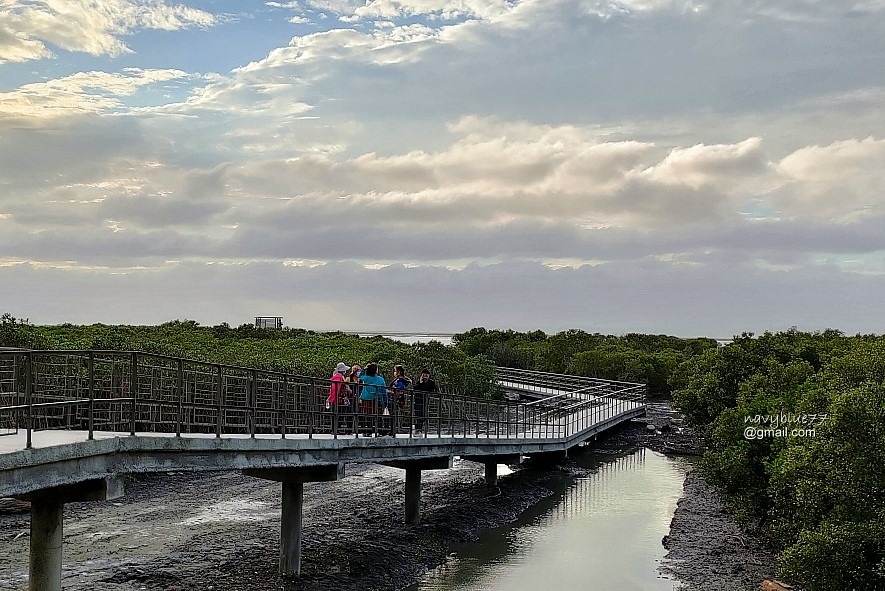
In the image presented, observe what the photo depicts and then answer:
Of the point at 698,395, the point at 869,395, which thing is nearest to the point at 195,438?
the point at 869,395

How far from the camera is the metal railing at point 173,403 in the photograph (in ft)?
40.2

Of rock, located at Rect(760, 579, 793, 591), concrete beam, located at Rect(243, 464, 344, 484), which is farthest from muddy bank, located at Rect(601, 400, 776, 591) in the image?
concrete beam, located at Rect(243, 464, 344, 484)

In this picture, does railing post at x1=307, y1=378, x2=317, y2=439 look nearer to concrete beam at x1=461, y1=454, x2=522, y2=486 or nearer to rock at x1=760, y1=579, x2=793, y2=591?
rock at x1=760, y1=579, x2=793, y2=591

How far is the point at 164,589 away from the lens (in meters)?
17.0

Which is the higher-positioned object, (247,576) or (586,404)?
(586,404)

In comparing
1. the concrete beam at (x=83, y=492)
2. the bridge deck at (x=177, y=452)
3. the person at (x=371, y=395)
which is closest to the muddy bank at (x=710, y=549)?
the bridge deck at (x=177, y=452)

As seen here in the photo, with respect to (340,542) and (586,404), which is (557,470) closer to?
(586,404)

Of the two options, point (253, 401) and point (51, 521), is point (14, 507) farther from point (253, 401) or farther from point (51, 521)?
point (253, 401)

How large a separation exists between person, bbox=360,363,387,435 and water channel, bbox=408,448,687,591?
3.76 metres

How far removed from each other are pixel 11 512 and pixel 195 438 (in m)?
11.5

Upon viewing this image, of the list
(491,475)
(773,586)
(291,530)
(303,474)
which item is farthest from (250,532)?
(773,586)

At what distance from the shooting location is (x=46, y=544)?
13172 millimetres

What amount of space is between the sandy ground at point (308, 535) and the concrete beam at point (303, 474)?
2.02 metres

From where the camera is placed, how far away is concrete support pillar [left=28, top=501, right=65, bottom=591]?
13.0m
